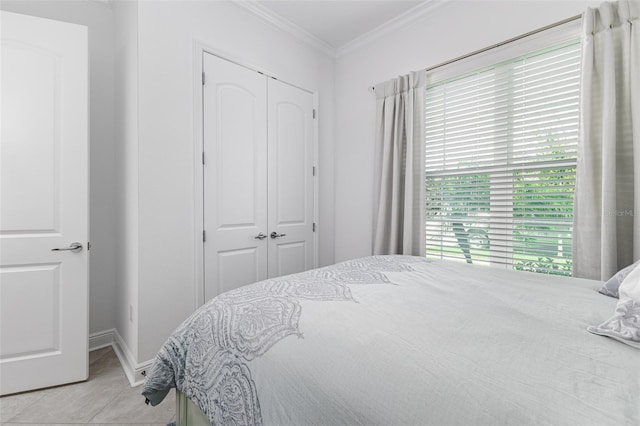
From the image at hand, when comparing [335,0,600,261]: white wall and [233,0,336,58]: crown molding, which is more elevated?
[233,0,336,58]: crown molding

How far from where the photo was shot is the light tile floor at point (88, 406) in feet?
5.31

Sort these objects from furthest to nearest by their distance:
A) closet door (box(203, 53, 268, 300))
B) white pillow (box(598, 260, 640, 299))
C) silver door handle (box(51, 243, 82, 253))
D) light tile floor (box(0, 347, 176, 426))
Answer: closet door (box(203, 53, 268, 300))
silver door handle (box(51, 243, 82, 253))
light tile floor (box(0, 347, 176, 426))
white pillow (box(598, 260, 640, 299))

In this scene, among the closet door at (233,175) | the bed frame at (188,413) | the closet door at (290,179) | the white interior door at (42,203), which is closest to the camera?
the bed frame at (188,413)

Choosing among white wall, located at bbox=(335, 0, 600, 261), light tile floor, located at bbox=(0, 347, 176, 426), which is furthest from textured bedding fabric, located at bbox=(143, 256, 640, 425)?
white wall, located at bbox=(335, 0, 600, 261)

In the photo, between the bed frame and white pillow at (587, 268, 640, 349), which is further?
the bed frame

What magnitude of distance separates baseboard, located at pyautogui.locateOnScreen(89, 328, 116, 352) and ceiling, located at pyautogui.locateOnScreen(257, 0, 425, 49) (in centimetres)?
306

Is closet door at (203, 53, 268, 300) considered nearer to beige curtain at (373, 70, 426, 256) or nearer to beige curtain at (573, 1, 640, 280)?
beige curtain at (373, 70, 426, 256)

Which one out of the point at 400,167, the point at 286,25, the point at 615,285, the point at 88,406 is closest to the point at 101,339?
the point at 88,406

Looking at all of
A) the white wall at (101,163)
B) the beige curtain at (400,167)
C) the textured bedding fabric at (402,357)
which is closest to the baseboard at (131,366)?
the white wall at (101,163)

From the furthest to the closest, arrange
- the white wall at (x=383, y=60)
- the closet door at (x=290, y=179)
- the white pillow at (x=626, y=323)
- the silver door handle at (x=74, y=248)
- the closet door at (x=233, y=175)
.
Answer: the closet door at (x=290, y=179) → the closet door at (x=233, y=175) → the white wall at (x=383, y=60) → the silver door handle at (x=74, y=248) → the white pillow at (x=626, y=323)

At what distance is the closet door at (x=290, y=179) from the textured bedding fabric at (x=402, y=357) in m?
1.54

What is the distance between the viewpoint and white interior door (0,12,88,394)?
183 centimetres

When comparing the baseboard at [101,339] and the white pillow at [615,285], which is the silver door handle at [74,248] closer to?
the baseboard at [101,339]

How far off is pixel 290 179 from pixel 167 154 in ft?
3.80
